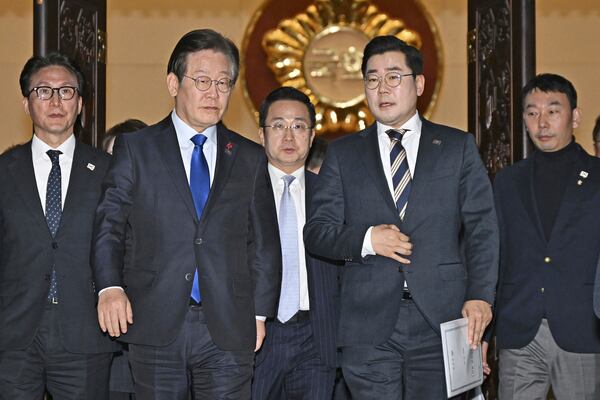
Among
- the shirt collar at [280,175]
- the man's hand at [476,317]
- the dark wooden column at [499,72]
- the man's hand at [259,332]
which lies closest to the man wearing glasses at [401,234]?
the man's hand at [476,317]

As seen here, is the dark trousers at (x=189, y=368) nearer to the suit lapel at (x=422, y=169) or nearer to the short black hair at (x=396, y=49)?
the suit lapel at (x=422, y=169)

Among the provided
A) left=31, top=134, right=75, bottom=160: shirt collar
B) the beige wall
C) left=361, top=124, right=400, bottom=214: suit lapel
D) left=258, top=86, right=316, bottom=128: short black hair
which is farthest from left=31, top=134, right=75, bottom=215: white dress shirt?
the beige wall

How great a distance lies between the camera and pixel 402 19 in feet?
26.4

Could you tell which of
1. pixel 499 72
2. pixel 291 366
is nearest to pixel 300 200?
pixel 291 366

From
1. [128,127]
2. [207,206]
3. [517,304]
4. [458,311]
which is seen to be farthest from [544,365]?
[128,127]

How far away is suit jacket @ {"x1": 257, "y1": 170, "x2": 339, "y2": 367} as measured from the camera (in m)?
3.68

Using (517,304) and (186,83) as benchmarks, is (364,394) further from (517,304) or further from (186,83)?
(186,83)

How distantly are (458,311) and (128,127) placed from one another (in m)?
1.94

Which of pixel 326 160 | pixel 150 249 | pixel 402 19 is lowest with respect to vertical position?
pixel 150 249

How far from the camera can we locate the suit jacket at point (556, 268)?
358 cm

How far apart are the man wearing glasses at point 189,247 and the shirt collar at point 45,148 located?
429mm

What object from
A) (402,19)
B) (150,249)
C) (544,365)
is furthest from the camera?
(402,19)

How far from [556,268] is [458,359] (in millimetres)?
850

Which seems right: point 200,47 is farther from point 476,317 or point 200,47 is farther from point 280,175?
point 476,317
